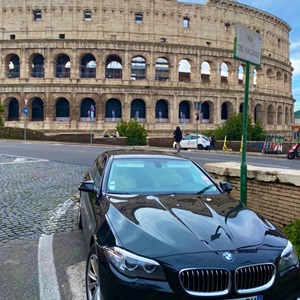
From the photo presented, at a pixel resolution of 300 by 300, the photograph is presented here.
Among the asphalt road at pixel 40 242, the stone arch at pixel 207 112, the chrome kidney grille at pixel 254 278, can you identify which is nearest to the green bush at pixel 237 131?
the stone arch at pixel 207 112

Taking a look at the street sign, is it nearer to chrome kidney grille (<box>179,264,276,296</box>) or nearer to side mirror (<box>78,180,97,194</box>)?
side mirror (<box>78,180,97,194</box>)

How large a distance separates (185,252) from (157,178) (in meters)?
1.82

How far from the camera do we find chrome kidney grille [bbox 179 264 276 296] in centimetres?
243

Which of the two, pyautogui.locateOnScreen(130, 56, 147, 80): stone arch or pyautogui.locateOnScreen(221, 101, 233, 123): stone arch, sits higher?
pyautogui.locateOnScreen(130, 56, 147, 80): stone arch

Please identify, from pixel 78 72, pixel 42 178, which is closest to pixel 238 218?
pixel 42 178

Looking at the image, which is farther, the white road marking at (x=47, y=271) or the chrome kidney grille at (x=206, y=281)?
the white road marking at (x=47, y=271)

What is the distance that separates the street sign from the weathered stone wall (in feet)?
6.22

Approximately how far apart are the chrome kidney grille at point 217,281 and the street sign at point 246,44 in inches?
127

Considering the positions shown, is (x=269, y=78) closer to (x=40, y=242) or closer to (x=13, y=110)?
(x=13, y=110)

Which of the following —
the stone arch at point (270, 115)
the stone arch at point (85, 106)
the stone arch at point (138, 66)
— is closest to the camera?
the stone arch at point (85, 106)

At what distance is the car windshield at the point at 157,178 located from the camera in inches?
162

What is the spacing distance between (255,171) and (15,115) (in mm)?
47970

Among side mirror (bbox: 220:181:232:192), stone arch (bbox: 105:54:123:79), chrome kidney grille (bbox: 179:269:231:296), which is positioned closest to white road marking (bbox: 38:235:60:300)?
chrome kidney grille (bbox: 179:269:231:296)

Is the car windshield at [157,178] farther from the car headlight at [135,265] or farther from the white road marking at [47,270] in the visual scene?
the car headlight at [135,265]
